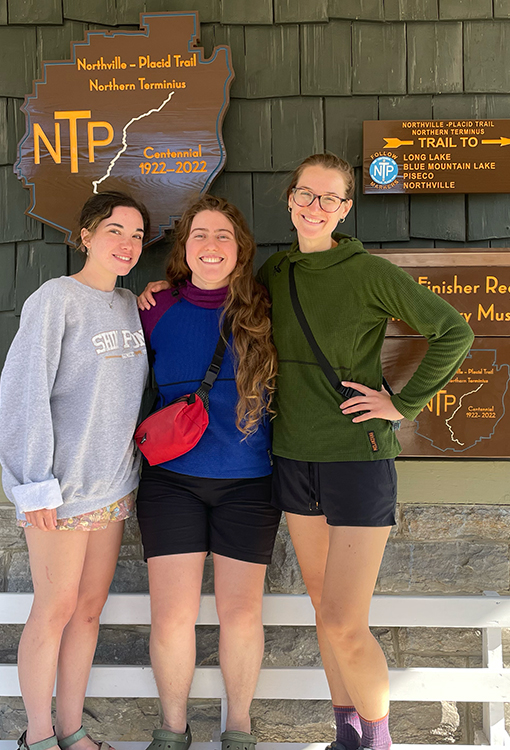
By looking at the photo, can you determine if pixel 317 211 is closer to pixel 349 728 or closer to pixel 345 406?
pixel 345 406

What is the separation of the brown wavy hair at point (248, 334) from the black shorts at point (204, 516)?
225 millimetres

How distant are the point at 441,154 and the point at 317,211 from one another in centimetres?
85

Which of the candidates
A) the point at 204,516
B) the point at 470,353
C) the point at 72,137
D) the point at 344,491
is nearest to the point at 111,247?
the point at 72,137

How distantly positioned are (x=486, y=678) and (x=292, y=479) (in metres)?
1.23

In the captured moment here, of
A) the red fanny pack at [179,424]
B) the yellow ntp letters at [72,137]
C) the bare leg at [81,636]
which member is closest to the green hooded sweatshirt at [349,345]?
the red fanny pack at [179,424]

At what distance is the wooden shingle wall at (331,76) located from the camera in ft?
7.70

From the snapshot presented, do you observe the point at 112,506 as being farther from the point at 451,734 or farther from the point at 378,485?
the point at 451,734

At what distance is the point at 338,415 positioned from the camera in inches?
70.6

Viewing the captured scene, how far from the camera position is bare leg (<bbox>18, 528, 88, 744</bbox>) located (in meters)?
1.83

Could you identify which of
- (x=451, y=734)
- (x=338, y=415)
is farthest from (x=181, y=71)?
(x=451, y=734)

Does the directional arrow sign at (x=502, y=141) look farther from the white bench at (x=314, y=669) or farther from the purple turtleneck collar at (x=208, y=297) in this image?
the white bench at (x=314, y=669)

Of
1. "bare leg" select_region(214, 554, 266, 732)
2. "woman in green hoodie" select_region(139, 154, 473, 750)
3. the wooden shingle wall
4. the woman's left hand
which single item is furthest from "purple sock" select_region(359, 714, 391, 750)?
the wooden shingle wall

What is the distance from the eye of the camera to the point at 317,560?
1.92 meters

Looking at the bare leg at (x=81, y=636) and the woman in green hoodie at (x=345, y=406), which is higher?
the woman in green hoodie at (x=345, y=406)
